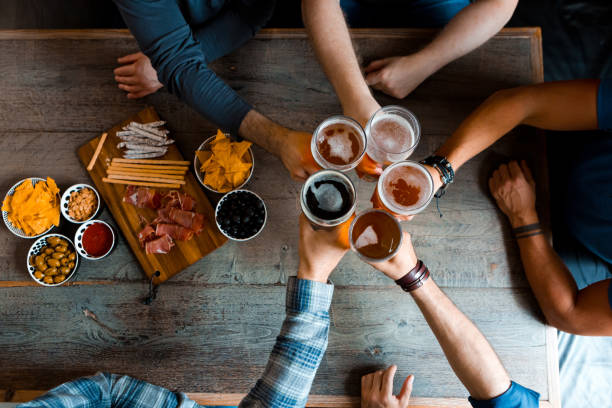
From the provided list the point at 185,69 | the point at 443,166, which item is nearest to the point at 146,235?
the point at 185,69

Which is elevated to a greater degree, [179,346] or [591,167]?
[591,167]

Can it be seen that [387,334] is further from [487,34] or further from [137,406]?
[487,34]

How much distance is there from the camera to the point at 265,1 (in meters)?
1.56

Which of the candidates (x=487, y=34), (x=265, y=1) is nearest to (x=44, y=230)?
(x=265, y=1)

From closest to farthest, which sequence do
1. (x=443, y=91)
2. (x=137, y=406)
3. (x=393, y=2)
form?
(x=137, y=406) → (x=443, y=91) → (x=393, y=2)

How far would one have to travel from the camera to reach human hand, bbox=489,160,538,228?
1378mm

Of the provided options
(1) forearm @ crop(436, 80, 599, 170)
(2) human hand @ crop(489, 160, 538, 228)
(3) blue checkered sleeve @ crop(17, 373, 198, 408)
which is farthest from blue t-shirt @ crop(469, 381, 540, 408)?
(3) blue checkered sleeve @ crop(17, 373, 198, 408)

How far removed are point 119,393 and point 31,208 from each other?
0.79m

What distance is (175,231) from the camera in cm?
142

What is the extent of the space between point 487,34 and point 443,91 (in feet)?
0.91

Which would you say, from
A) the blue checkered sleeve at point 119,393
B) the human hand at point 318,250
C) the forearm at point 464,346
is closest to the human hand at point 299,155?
the human hand at point 318,250

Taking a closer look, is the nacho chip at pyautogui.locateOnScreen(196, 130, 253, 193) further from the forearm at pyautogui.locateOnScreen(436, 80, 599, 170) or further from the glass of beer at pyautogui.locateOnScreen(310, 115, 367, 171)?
the forearm at pyautogui.locateOnScreen(436, 80, 599, 170)

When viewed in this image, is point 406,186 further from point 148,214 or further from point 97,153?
point 97,153

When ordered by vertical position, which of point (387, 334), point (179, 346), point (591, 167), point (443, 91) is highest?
point (443, 91)
